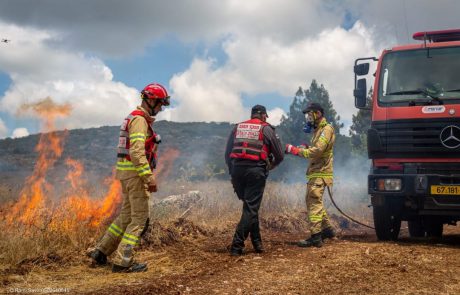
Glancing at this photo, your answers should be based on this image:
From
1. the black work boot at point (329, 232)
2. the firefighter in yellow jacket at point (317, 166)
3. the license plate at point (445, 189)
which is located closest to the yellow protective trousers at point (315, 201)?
the firefighter in yellow jacket at point (317, 166)

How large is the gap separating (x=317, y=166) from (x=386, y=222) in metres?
1.35

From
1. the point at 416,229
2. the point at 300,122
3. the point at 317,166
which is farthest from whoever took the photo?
the point at 300,122

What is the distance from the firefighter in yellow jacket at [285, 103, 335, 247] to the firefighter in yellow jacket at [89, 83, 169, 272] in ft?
7.51

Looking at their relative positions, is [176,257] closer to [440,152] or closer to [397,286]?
[397,286]

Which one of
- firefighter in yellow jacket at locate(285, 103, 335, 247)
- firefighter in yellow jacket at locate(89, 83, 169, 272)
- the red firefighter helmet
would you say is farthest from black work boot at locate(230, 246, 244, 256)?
the red firefighter helmet

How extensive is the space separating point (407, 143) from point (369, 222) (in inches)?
249

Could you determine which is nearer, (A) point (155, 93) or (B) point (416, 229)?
(A) point (155, 93)

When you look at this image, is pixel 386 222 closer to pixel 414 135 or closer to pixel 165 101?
pixel 414 135

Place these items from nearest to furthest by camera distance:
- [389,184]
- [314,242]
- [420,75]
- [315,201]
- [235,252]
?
[235,252] → [389,184] → [314,242] → [420,75] → [315,201]

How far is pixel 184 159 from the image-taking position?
126 feet

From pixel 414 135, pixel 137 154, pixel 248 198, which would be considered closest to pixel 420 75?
pixel 414 135

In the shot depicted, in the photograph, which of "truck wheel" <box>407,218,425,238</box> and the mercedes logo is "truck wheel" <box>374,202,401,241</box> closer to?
the mercedes logo

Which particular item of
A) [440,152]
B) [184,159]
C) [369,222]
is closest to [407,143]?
[440,152]

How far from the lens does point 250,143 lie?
6.25 meters
